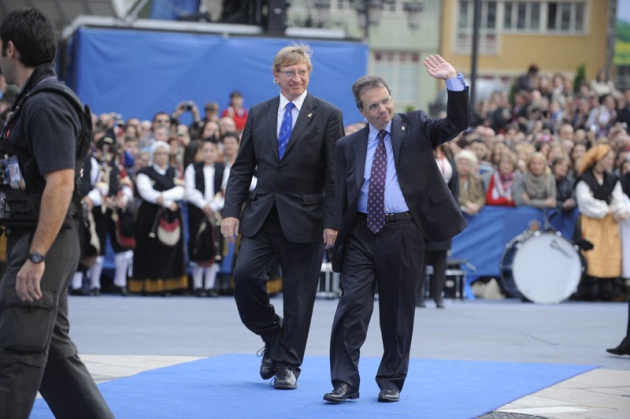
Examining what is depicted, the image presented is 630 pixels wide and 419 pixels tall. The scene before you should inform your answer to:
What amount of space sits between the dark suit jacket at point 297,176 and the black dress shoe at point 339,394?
1.05m

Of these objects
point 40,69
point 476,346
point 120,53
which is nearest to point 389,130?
point 40,69

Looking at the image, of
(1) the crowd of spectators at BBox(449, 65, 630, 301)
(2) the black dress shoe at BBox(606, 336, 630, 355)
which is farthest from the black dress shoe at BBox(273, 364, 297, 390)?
(1) the crowd of spectators at BBox(449, 65, 630, 301)

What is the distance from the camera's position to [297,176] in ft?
27.4

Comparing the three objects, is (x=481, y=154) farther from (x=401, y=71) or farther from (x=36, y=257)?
(x=401, y=71)

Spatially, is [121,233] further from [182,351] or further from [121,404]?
[121,404]

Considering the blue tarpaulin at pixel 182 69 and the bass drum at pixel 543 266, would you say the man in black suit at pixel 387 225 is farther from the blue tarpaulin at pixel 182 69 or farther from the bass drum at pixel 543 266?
the blue tarpaulin at pixel 182 69

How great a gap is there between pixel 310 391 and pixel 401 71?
187ft

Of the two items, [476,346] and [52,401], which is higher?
[52,401]

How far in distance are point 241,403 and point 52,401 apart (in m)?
2.12

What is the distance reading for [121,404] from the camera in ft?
24.3

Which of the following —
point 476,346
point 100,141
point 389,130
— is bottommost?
point 476,346

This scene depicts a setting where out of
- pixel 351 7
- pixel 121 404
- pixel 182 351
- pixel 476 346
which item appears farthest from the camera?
pixel 351 7

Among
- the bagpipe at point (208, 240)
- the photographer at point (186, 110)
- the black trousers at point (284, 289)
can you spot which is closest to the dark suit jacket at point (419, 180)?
the black trousers at point (284, 289)

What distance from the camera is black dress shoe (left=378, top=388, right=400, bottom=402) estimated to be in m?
7.73
